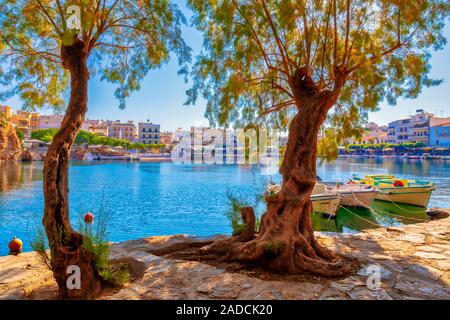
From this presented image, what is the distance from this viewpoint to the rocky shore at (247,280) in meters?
3.40

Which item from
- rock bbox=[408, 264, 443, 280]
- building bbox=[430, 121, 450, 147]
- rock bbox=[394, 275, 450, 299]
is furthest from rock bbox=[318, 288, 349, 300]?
building bbox=[430, 121, 450, 147]

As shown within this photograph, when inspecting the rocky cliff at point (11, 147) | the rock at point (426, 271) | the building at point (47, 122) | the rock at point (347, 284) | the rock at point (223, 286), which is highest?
the building at point (47, 122)

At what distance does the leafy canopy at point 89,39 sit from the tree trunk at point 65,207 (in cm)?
58

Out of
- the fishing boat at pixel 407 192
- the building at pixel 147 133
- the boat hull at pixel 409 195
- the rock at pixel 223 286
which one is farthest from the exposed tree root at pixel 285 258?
the building at pixel 147 133

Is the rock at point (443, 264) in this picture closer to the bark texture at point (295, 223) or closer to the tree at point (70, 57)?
the bark texture at point (295, 223)

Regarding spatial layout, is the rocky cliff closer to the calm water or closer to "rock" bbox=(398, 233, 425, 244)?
the calm water

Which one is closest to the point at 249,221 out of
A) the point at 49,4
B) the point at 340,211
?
the point at 49,4

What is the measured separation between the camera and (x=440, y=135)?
70750 millimetres

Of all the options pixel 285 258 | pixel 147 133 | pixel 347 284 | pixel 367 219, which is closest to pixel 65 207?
pixel 285 258

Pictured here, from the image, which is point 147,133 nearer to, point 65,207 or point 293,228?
point 293,228

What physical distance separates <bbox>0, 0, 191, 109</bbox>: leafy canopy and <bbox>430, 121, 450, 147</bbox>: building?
266 ft

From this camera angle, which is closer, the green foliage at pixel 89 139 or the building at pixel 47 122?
the green foliage at pixel 89 139

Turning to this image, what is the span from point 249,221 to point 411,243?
3.40 metres

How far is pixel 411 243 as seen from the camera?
238 inches
